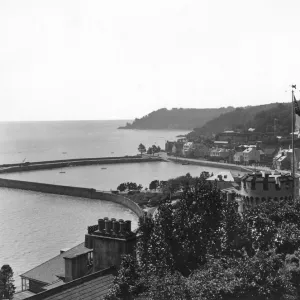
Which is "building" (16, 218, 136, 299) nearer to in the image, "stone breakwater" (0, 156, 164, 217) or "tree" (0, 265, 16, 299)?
"tree" (0, 265, 16, 299)

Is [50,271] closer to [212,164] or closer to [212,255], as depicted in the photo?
[212,255]

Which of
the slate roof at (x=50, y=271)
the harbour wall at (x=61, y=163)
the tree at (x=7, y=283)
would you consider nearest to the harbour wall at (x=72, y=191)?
the tree at (x=7, y=283)

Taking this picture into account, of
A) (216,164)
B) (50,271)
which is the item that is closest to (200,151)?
(216,164)

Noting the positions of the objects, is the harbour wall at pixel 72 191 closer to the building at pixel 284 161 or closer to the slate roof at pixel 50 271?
the slate roof at pixel 50 271

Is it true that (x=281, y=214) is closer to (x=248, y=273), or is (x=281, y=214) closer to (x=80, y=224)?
(x=248, y=273)

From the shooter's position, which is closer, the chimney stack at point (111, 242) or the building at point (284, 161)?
the chimney stack at point (111, 242)
